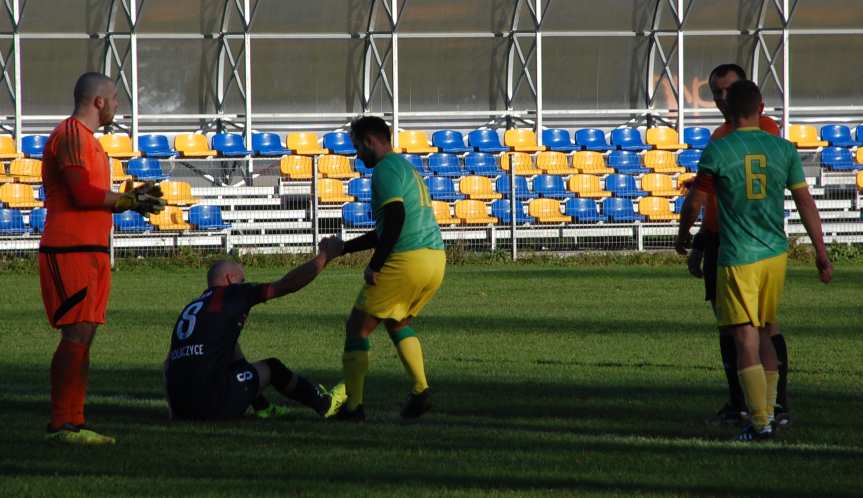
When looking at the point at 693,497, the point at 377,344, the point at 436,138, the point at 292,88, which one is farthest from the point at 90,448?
the point at 292,88

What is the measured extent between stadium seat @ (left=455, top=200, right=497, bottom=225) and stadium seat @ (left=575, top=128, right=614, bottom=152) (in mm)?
5772

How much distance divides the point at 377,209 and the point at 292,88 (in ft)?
82.8

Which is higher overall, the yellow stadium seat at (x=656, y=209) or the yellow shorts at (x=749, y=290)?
the yellow stadium seat at (x=656, y=209)

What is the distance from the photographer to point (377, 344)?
13867 mm

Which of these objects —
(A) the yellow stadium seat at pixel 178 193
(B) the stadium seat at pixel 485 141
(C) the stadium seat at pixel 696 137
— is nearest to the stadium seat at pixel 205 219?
(A) the yellow stadium seat at pixel 178 193

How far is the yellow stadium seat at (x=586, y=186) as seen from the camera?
2884cm

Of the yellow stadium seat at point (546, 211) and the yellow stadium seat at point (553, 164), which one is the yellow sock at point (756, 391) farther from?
the yellow stadium seat at point (553, 164)

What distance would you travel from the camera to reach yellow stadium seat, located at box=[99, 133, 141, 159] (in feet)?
94.4

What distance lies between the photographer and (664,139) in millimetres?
32156

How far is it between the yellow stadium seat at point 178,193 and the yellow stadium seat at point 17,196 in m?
2.23

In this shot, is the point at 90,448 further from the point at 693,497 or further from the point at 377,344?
the point at 377,344

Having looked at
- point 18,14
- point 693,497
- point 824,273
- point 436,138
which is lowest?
point 693,497

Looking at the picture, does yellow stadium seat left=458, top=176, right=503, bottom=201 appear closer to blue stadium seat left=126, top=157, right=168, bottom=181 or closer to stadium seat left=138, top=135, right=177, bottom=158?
blue stadium seat left=126, top=157, right=168, bottom=181

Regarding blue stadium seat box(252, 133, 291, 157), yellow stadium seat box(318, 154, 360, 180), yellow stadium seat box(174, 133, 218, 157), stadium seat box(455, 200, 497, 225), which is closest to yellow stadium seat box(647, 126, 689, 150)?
stadium seat box(455, 200, 497, 225)
